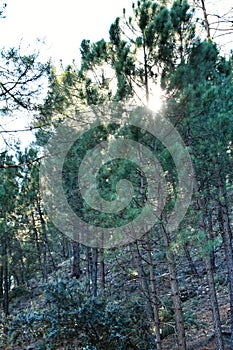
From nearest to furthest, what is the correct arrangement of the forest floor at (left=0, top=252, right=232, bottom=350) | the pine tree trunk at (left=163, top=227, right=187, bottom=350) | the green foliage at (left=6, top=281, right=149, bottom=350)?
the pine tree trunk at (left=163, top=227, right=187, bottom=350) < the green foliage at (left=6, top=281, right=149, bottom=350) < the forest floor at (left=0, top=252, right=232, bottom=350)

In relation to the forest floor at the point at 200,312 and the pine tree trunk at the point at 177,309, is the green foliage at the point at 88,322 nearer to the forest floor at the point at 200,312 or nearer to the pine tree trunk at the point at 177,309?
the forest floor at the point at 200,312

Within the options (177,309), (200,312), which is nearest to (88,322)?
(177,309)

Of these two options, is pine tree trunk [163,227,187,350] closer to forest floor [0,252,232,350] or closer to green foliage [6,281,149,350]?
forest floor [0,252,232,350]

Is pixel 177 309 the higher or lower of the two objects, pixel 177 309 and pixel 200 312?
the lower

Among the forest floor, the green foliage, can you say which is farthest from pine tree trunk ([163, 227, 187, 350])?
the green foliage

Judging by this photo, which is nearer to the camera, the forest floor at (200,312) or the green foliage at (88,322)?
the green foliage at (88,322)

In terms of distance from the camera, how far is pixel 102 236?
25.9ft

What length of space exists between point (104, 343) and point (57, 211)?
18.6ft

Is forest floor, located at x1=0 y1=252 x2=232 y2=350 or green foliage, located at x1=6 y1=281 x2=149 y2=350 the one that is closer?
green foliage, located at x1=6 y1=281 x2=149 y2=350

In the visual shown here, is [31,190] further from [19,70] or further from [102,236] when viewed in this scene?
[19,70]

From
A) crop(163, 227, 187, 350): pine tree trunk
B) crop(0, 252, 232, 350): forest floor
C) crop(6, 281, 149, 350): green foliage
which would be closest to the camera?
crop(163, 227, 187, 350): pine tree trunk

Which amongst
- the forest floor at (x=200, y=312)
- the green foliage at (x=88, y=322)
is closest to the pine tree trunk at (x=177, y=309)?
the forest floor at (x=200, y=312)

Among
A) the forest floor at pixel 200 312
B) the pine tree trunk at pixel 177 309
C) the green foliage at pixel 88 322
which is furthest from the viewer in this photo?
the forest floor at pixel 200 312

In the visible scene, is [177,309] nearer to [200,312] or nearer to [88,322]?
[88,322]
